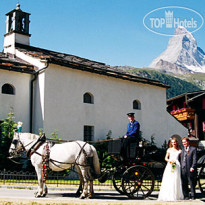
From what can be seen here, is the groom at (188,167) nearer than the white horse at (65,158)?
Yes

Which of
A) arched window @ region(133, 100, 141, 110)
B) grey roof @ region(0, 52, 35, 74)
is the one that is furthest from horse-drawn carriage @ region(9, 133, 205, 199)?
arched window @ region(133, 100, 141, 110)

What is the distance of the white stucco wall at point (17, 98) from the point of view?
19.0m

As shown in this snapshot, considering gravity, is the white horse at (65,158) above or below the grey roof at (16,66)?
below

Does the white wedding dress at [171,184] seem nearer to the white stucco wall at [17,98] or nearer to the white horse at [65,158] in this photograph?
the white horse at [65,158]

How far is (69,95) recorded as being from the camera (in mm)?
20734

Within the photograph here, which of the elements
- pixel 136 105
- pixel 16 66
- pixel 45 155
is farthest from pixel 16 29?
pixel 45 155

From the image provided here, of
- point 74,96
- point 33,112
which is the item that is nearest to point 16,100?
point 33,112

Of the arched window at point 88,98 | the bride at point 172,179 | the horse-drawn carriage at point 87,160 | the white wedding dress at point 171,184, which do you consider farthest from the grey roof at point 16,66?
the white wedding dress at point 171,184

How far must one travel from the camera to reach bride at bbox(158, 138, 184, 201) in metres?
9.89

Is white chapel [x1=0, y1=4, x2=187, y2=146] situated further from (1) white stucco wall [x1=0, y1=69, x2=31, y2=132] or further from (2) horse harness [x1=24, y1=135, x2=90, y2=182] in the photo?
(2) horse harness [x1=24, y1=135, x2=90, y2=182]

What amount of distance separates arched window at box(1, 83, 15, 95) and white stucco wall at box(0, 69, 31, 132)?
0.86ft

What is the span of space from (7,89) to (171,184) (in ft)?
42.6

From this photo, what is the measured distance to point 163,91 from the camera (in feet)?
86.6

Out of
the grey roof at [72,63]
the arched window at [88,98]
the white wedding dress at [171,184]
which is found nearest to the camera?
the white wedding dress at [171,184]
